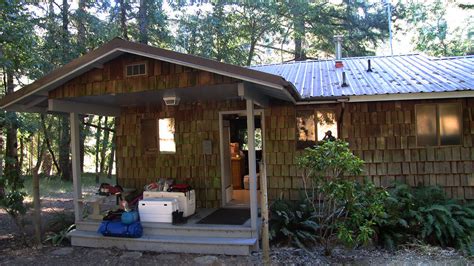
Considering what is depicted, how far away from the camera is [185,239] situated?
18.3 ft

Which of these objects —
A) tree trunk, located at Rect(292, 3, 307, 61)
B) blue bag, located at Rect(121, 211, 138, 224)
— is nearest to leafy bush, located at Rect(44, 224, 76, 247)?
blue bag, located at Rect(121, 211, 138, 224)

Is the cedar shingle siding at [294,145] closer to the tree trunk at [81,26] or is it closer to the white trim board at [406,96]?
the white trim board at [406,96]

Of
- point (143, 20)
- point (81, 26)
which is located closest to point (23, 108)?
point (81, 26)

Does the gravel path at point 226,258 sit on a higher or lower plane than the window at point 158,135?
lower

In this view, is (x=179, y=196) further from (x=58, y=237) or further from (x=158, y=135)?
(x=58, y=237)

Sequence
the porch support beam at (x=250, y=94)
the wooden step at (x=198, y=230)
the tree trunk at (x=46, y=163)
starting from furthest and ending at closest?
the tree trunk at (x=46, y=163), the wooden step at (x=198, y=230), the porch support beam at (x=250, y=94)

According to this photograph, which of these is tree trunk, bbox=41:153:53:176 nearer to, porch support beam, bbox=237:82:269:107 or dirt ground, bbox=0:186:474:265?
dirt ground, bbox=0:186:474:265

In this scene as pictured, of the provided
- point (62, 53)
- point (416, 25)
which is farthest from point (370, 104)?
point (416, 25)

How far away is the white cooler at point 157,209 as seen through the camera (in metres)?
6.04

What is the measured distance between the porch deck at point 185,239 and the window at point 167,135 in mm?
2138

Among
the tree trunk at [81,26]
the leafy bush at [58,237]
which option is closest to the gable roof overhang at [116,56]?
the leafy bush at [58,237]

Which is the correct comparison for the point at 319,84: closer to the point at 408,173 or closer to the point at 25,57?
the point at 408,173

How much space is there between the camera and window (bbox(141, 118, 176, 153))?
785 centimetres

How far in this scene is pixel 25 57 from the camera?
844cm
